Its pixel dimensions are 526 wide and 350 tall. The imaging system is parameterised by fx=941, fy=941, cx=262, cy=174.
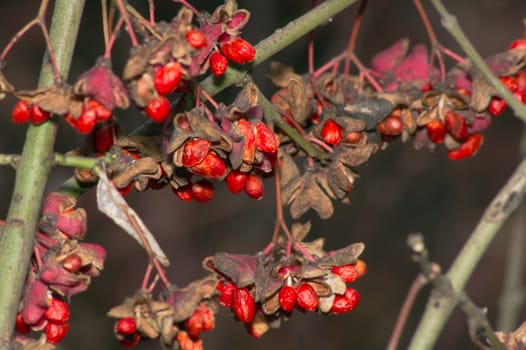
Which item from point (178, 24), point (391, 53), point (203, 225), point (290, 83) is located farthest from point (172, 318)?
point (203, 225)

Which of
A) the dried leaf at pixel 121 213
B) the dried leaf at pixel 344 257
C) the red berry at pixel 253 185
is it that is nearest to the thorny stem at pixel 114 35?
the dried leaf at pixel 121 213

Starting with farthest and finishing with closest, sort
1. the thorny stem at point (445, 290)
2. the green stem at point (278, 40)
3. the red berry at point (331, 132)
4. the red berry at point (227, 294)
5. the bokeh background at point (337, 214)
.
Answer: the bokeh background at point (337, 214) → the red berry at point (331, 132) → the green stem at point (278, 40) → the red berry at point (227, 294) → the thorny stem at point (445, 290)

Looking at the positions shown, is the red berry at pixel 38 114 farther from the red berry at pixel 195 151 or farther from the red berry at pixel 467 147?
the red berry at pixel 467 147

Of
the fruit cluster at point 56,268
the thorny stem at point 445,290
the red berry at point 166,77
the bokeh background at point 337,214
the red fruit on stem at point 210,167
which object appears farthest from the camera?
the bokeh background at point 337,214

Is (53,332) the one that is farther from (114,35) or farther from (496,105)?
(496,105)

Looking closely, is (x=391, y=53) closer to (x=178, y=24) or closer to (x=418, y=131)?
(x=418, y=131)

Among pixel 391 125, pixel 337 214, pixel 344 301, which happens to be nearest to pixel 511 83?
pixel 391 125

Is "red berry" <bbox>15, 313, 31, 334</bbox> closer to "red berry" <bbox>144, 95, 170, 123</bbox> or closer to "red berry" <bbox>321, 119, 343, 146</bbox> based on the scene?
"red berry" <bbox>144, 95, 170, 123</bbox>

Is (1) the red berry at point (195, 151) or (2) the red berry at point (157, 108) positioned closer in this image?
(2) the red berry at point (157, 108)

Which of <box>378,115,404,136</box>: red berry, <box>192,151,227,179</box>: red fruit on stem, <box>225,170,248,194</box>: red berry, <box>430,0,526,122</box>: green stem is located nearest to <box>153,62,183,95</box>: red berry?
<box>192,151,227,179</box>: red fruit on stem
